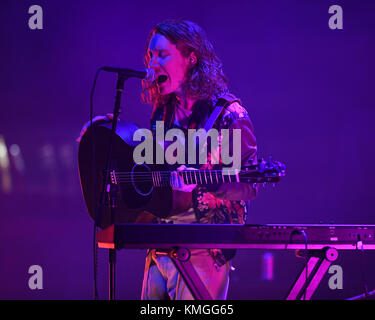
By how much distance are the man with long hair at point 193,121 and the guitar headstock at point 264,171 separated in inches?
2.4

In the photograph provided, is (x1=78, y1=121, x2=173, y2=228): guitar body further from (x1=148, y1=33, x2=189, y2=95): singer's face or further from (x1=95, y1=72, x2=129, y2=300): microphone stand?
(x1=148, y1=33, x2=189, y2=95): singer's face

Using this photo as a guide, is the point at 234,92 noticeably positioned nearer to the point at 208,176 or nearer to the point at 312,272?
the point at 208,176

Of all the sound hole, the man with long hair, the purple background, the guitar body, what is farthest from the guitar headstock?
the purple background

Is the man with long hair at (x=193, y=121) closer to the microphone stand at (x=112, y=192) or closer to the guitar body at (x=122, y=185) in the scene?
the guitar body at (x=122, y=185)

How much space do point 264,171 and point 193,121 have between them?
0.66 meters

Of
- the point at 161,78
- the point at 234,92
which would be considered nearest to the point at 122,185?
the point at 161,78

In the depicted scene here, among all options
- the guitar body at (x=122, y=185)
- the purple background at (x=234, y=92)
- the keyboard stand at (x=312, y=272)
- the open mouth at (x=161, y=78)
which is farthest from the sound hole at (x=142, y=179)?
the purple background at (x=234, y=92)

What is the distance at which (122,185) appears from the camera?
2477 mm

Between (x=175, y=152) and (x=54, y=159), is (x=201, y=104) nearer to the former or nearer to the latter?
(x=175, y=152)

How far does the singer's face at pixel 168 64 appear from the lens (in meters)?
2.71

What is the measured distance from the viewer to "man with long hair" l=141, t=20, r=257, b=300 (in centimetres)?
226

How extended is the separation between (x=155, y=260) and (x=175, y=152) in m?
0.57

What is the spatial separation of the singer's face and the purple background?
46.5 inches
